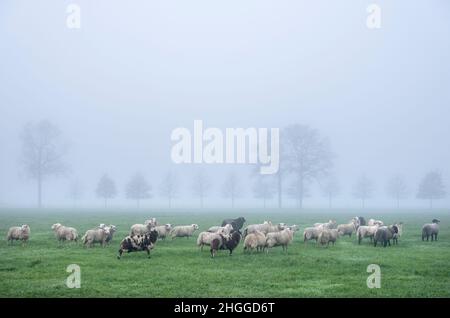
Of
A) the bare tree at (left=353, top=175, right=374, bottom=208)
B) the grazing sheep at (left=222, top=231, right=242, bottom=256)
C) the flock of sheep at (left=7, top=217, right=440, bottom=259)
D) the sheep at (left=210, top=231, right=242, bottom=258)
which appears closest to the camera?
the sheep at (left=210, top=231, right=242, bottom=258)

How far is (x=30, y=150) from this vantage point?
100688 mm

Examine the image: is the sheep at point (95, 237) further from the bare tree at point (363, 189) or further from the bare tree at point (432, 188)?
the bare tree at point (363, 189)

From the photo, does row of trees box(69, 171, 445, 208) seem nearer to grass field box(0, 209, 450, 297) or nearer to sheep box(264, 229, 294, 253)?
sheep box(264, 229, 294, 253)

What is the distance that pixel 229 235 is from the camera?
23516 millimetres

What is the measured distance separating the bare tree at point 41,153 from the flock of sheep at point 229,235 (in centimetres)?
7482

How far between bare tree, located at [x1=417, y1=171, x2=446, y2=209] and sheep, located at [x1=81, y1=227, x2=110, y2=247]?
110 m

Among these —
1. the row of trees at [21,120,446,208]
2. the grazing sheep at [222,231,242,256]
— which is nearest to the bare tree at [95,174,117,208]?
the row of trees at [21,120,446,208]

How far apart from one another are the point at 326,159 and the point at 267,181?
92.9ft

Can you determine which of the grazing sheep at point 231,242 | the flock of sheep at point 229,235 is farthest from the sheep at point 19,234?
the grazing sheep at point 231,242

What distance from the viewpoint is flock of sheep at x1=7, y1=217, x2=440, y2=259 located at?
22953 millimetres
